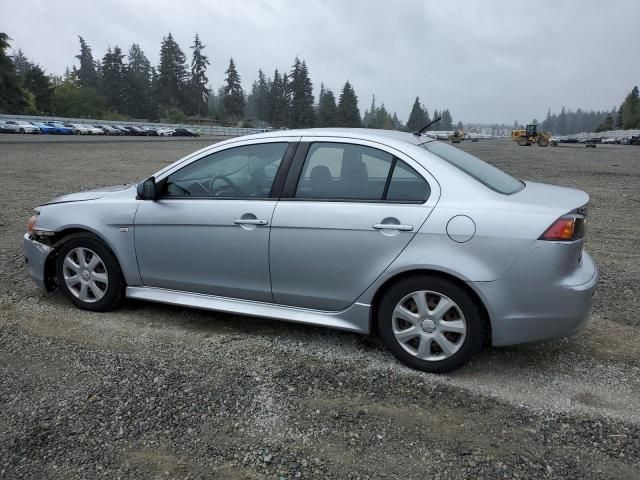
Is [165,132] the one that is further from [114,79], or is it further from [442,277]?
[442,277]

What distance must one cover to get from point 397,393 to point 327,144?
1.81m

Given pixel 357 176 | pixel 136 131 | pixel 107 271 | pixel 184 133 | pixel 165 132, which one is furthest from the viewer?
pixel 184 133

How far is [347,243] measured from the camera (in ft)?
10.6

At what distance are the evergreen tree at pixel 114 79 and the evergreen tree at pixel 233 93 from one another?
2147 centimetres

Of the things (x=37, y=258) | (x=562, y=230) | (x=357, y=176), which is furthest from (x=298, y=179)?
(x=37, y=258)

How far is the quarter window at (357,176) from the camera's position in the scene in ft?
10.6

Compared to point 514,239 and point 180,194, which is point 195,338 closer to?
point 180,194

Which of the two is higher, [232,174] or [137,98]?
[137,98]

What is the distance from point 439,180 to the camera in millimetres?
3152

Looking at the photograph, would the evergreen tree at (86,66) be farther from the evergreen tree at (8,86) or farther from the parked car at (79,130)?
the parked car at (79,130)

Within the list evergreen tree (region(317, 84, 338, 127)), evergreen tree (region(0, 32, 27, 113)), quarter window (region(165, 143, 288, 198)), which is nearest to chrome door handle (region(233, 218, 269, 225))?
quarter window (region(165, 143, 288, 198))

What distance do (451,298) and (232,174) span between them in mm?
1924

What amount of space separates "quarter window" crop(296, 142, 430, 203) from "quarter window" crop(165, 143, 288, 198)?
0.94ft

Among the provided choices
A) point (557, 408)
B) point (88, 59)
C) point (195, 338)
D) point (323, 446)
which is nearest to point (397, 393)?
point (323, 446)
